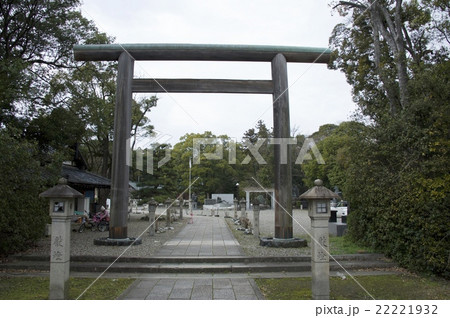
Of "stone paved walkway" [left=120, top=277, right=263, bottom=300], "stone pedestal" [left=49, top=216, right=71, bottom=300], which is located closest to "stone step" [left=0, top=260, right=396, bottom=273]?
"stone paved walkway" [left=120, top=277, right=263, bottom=300]

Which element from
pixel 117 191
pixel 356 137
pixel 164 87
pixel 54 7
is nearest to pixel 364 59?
pixel 356 137

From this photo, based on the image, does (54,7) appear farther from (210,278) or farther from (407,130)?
(407,130)

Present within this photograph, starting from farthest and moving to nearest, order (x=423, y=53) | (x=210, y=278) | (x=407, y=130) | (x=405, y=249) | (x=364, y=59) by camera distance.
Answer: (x=364, y=59) → (x=423, y=53) → (x=407, y=130) → (x=405, y=249) → (x=210, y=278)

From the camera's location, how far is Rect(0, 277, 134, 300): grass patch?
202 inches

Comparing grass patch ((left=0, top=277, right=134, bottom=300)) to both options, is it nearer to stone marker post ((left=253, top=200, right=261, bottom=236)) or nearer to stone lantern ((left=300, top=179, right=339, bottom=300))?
stone lantern ((left=300, top=179, right=339, bottom=300))

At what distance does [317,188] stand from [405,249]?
11.1 feet

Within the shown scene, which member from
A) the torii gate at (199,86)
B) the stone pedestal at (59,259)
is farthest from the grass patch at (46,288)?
the torii gate at (199,86)

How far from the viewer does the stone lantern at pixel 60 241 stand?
16.1 feet

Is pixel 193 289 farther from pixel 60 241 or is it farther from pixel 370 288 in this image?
pixel 370 288

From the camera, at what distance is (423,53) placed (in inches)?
466

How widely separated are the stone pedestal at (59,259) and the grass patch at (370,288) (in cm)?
307

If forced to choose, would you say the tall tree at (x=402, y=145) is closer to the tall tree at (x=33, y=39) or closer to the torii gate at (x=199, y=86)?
the torii gate at (x=199, y=86)

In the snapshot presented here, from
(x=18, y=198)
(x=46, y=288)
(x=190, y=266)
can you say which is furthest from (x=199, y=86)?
(x=46, y=288)

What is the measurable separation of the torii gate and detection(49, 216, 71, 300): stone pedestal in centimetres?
395
